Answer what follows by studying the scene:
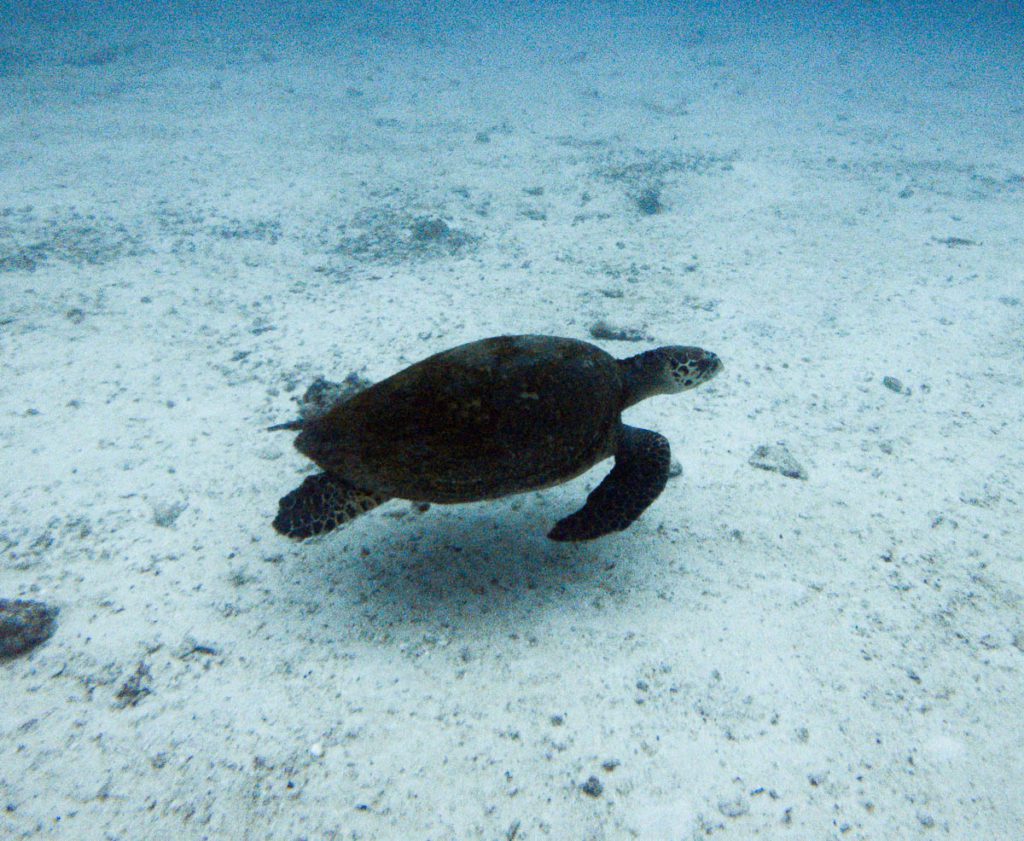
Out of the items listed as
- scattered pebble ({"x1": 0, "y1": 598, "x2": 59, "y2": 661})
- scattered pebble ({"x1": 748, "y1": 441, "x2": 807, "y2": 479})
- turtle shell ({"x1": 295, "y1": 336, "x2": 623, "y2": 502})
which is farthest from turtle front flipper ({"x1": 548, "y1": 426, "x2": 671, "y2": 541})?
scattered pebble ({"x1": 0, "y1": 598, "x2": 59, "y2": 661})

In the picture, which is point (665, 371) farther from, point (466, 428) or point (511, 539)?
point (466, 428)

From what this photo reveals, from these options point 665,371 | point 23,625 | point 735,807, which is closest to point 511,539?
point 665,371

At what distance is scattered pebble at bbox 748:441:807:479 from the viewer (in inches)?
152

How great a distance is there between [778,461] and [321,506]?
10.0 feet

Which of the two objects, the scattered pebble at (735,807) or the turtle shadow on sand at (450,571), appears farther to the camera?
the turtle shadow on sand at (450,571)

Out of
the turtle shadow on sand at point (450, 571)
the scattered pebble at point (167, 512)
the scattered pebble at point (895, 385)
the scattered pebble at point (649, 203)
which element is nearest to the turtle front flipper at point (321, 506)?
the turtle shadow on sand at point (450, 571)

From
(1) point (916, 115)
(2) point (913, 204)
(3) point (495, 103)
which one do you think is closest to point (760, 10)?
(1) point (916, 115)

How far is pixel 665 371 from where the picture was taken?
11.9 feet

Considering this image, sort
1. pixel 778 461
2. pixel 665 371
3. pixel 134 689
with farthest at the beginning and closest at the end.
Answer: pixel 778 461
pixel 665 371
pixel 134 689

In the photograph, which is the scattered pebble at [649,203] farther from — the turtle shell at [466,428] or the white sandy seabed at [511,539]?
the turtle shell at [466,428]

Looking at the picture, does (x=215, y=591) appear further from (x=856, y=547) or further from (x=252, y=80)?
(x=252, y=80)

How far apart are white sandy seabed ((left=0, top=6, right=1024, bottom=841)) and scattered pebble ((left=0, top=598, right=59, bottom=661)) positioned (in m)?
0.07

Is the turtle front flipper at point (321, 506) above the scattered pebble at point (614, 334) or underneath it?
above

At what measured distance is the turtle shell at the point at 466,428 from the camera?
2.67 meters
